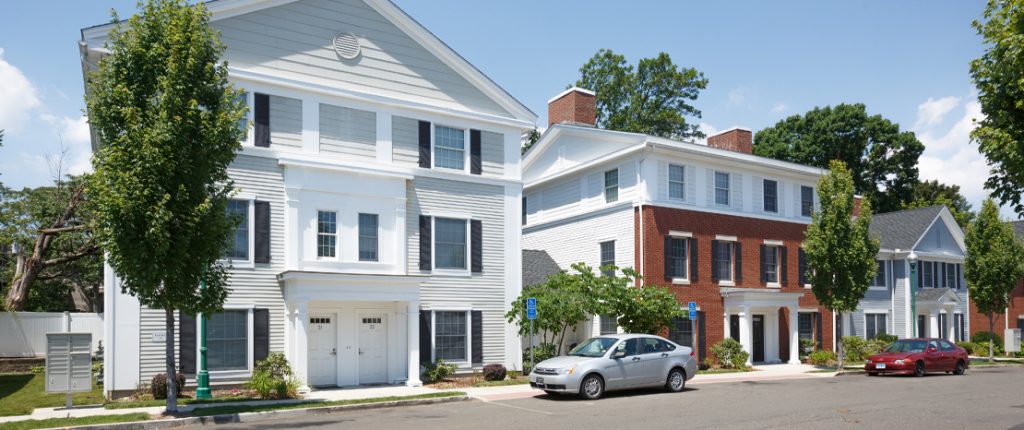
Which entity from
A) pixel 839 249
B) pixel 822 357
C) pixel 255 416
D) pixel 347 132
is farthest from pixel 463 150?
pixel 822 357

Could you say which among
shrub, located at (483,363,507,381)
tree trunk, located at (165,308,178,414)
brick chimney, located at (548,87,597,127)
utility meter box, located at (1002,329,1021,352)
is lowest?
utility meter box, located at (1002,329,1021,352)

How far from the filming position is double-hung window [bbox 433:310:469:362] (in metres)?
23.1

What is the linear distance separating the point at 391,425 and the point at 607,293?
11.0 metres

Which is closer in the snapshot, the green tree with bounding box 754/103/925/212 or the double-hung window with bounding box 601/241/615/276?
the double-hung window with bounding box 601/241/615/276

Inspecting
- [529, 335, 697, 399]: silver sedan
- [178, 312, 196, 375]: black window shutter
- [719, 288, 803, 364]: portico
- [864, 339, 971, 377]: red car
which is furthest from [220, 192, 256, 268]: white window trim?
[864, 339, 971, 377]: red car

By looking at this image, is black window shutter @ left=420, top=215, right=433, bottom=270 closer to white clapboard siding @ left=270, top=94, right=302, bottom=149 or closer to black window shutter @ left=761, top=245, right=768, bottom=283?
white clapboard siding @ left=270, top=94, right=302, bottom=149

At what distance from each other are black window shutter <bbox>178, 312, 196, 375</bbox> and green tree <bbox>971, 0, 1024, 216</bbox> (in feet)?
55.0

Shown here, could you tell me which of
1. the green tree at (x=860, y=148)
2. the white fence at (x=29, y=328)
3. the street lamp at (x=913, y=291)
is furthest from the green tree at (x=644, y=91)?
the white fence at (x=29, y=328)

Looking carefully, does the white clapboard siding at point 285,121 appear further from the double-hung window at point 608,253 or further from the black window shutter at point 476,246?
the double-hung window at point 608,253

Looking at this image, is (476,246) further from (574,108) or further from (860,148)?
(860,148)

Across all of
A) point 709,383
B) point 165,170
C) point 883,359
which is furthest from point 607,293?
point 165,170

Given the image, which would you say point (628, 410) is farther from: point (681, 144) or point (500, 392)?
point (681, 144)

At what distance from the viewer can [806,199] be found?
1332 inches

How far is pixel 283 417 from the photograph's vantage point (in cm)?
1598
